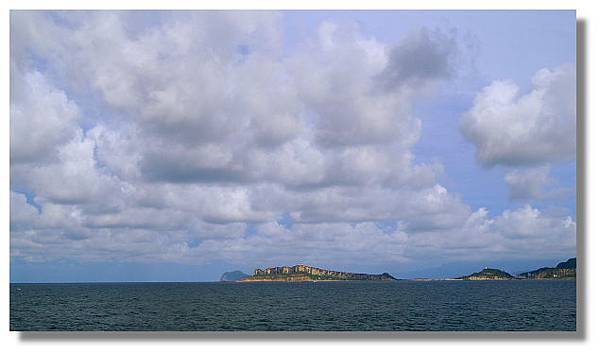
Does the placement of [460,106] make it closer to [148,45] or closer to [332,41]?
[332,41]

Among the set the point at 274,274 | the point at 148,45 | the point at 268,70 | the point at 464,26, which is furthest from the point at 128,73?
the point at 274,274

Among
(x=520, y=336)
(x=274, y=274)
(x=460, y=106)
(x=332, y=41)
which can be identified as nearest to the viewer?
(x=520, y=336)

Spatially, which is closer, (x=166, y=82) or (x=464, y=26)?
(x=464, y=26)
